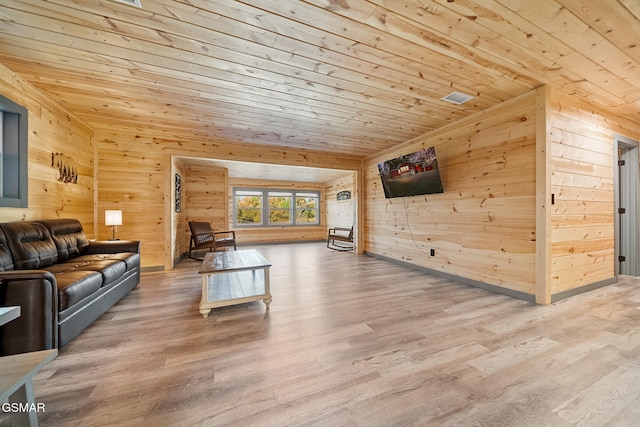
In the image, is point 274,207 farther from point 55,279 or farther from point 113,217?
point 55,279

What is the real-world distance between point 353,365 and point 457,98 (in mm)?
3044

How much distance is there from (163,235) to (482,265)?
200 inches

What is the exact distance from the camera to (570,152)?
2.76 metres

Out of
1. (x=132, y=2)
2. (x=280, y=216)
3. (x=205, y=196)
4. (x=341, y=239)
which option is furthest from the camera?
(x=280, y=216)

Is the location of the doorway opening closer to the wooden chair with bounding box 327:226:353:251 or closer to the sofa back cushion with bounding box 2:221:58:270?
the wooden chair with bounding box 327:226:353:251

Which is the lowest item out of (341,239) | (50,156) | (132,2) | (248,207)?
(341,239)

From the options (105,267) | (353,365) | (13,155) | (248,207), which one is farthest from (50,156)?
(248,207)

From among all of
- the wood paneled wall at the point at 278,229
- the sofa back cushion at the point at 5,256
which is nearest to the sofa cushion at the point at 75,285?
the sofa back cushion at the point at 5,256

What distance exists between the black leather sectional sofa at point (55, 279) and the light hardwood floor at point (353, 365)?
20cm

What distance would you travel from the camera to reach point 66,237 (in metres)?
2.67

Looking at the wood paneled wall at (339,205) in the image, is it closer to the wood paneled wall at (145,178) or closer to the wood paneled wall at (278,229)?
the wood paneled wall at (278,229)

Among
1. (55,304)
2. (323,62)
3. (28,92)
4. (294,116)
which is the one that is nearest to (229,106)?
(294,116)

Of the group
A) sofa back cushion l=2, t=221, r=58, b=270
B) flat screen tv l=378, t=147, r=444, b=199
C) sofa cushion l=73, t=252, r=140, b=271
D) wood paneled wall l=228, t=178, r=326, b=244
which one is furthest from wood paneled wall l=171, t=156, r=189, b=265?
flat screen tv l=378, t=147, r=444, b=199

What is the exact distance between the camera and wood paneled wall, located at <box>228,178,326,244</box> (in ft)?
25.2
